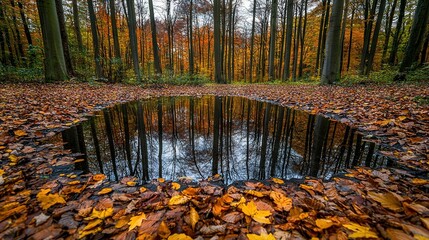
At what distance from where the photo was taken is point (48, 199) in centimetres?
125

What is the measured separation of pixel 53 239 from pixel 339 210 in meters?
1.59

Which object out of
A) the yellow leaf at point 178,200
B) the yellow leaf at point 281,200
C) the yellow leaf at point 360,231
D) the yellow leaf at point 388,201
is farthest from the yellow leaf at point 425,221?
the yellow leaf at point 178,200

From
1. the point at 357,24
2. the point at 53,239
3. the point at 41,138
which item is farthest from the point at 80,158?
the point at 357,24

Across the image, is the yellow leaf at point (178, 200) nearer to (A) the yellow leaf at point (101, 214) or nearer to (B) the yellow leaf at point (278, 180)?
(A) the yellow leaf at point (101, 214)

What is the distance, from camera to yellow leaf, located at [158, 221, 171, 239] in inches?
38.4

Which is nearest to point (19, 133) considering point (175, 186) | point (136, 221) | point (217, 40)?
point (175, 186)

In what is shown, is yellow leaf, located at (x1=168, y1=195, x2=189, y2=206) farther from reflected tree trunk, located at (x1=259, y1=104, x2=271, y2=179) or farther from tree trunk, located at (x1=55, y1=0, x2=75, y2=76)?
tree trunk, located at (x1=55, y1=0, x2=75, y2=76)

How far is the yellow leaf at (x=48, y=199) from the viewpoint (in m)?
1.21

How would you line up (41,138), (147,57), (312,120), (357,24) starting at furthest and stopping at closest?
(147,57) < (357,24) < (312,120) < (41,138)

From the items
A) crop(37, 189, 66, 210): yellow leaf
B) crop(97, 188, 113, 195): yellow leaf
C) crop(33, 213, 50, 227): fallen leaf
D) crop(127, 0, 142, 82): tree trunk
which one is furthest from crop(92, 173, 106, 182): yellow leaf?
crop(127, 0, 142, 82): tree trunk

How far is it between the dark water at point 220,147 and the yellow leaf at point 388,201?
21.5 inches

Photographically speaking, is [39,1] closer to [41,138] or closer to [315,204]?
[41,138]

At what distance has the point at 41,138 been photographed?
2494 millimetres

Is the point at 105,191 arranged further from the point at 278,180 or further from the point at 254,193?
the point at 278,180
